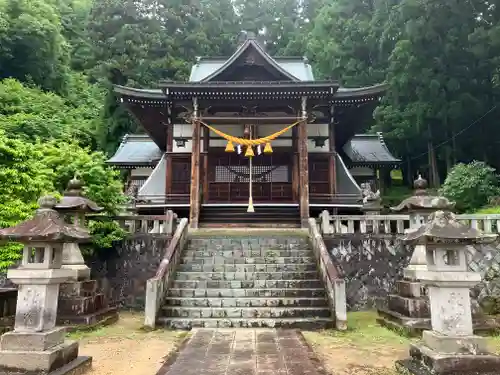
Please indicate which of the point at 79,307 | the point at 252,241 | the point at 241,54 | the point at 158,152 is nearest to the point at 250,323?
the point at 252,241

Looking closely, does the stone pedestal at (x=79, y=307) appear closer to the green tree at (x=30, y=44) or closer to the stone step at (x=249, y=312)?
the stone step at (x=249, y=312)

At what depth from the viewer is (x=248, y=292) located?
375 inches

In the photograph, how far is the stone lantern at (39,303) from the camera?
5.20 meters

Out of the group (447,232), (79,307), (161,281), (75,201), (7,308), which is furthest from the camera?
(75,201)

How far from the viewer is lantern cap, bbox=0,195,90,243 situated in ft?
18.7

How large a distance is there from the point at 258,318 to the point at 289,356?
2.56m

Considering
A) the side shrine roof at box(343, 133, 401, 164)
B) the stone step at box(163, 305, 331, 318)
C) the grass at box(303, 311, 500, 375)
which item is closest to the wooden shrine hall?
the side shrine roof at box(343, 133, 401, 164)

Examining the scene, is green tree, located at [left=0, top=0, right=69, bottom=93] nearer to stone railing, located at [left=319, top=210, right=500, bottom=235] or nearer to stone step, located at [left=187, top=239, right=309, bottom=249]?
stone step, located at [left=187, top=239, right=309, bottom=249]

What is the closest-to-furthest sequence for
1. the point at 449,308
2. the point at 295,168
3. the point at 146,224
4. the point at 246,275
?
1. the point at 449,308
2. the point at 246,275
3. the point at 146,224
4. the point at 295,168

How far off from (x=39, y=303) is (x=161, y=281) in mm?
3545

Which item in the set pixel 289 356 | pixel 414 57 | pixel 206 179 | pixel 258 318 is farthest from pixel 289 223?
pixel 414 57

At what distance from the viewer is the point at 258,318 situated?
870cm

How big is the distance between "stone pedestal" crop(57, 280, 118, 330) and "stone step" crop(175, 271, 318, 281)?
210cm

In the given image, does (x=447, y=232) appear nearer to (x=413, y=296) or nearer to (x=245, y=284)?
(x=413, y=296)
